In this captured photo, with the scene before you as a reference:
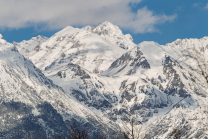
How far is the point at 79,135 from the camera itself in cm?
3291

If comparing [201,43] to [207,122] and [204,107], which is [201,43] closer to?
[204,107]

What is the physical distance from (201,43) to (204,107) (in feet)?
12.4

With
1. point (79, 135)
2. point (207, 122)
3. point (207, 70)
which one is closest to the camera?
point (207, 70)

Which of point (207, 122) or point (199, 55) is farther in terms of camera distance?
point (207, 122)

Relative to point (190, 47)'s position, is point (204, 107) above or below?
below

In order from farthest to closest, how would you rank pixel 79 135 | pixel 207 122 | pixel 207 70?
pixel 79 135 < pixel 207 122 < pixel 207 70

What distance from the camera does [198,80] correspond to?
72.3 ft

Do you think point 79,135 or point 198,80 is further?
point 79,135

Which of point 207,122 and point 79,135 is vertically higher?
point 79,135

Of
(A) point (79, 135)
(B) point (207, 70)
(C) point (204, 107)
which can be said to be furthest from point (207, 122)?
(A) point (79, 135)

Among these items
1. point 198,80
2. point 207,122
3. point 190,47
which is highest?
point 190,47

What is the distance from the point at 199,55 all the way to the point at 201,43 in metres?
0.74

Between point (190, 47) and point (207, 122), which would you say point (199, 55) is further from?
point (207, 122)

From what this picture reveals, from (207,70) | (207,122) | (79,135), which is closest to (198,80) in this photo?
(207,70)
